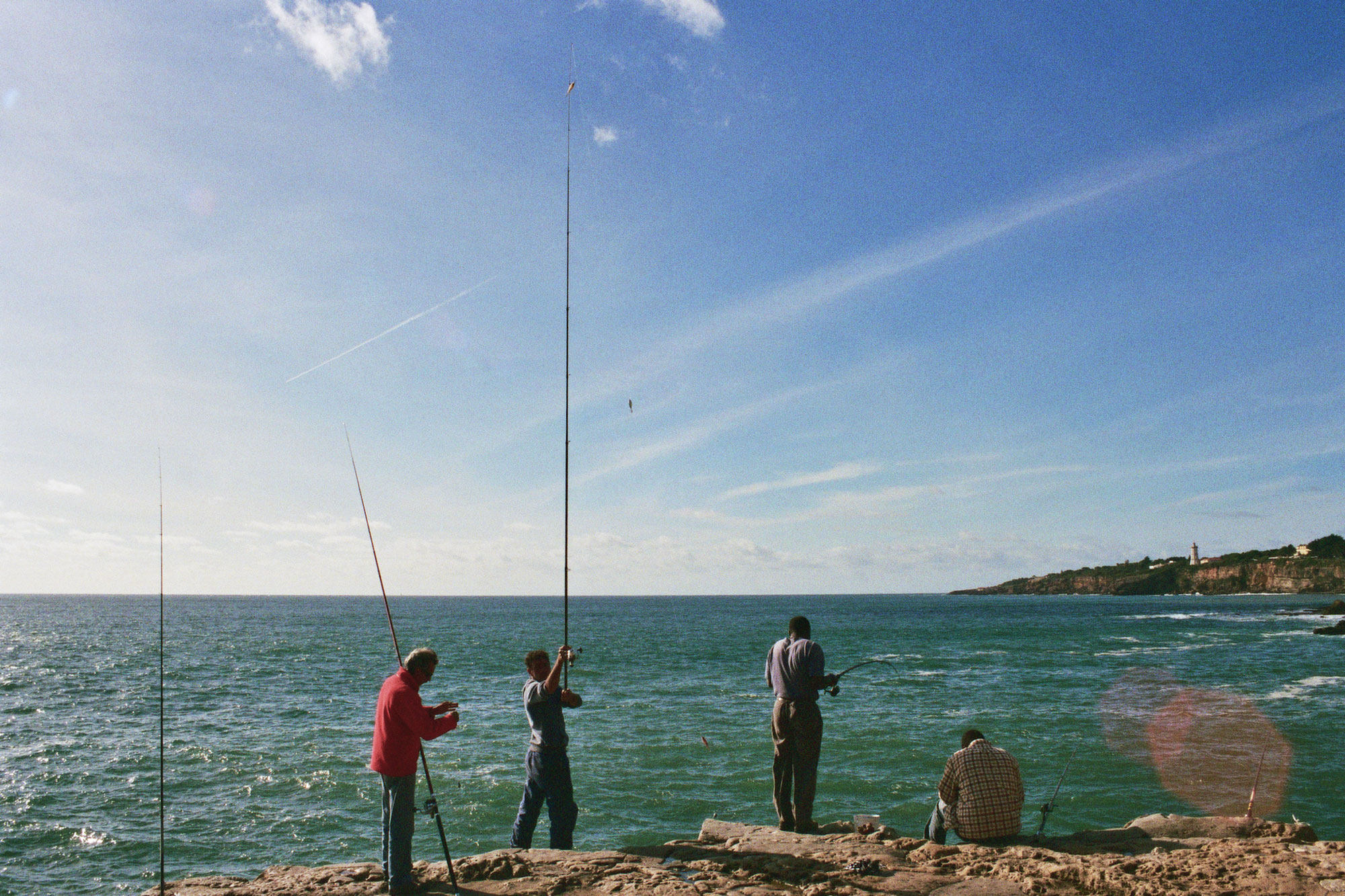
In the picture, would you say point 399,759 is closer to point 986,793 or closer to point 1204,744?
point 986,793

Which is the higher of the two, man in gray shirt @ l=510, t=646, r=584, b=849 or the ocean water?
man in gray shirt @ l=510, t=646, r=584, b=849

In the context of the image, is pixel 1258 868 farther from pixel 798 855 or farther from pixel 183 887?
pixel 183 887

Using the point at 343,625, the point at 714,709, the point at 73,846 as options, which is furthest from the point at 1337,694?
the point at 343,625

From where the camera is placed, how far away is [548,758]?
6.18m

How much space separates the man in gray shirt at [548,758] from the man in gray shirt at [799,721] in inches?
Result: 70.6

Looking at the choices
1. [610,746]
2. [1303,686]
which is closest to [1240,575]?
[1303,686]

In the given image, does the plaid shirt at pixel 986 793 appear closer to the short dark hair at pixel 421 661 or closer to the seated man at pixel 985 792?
the seated man at pixel 985 792

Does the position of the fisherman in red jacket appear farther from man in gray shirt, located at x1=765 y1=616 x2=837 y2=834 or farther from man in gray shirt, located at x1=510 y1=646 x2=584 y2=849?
man in gray shirt, located at x1=765 y1=616 x2=837 y2=834

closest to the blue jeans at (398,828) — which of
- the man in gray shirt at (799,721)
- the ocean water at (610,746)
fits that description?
the man in gray shirt at (799,721)

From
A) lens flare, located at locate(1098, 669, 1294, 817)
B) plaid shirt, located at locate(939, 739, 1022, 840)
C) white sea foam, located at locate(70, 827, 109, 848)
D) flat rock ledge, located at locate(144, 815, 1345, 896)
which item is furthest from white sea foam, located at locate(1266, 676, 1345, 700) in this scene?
white sea foam, located at locate(70, 827, 109, 848)

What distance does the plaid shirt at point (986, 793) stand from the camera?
632 cm

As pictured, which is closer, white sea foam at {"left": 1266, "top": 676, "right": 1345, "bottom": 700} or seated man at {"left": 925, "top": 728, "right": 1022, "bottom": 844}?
seated man at {"left": 925, "top": 728, "right": 1022, "bottom": 844}

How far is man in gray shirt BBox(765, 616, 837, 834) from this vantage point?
677cm

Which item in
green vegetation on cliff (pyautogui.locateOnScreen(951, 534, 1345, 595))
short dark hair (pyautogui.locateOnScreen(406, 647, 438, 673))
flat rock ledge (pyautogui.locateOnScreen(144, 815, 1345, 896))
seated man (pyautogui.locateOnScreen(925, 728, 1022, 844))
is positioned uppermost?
short dark hair (pyautogui.locateOnScreen(406, 647, 438, 673))
